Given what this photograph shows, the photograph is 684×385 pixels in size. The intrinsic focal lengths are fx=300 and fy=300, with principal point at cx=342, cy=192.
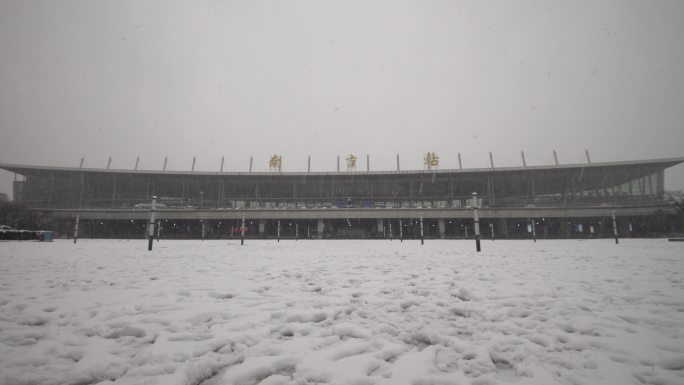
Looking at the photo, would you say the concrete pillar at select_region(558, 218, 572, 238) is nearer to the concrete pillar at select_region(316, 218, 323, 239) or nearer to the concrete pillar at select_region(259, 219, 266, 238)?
the concrete pillar at select_region(316, 218, 323, 239)

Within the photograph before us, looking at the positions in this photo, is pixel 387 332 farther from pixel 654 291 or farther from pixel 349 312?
pixel 654 291

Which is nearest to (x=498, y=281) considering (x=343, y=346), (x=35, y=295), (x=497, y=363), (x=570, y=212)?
(x=497, y=363)

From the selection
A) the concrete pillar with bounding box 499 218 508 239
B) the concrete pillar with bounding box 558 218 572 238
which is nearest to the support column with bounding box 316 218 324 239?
the concrete pillar with bounding box 499 218 508 239

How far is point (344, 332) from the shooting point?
8.21 ft

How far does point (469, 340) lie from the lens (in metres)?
2.34

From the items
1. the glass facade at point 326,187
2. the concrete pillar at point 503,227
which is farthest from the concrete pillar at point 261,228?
the concrete pillar at point 503,227

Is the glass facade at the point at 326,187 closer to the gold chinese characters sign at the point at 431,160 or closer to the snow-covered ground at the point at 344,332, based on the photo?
the gold chinese characters sign at the point at 431,160

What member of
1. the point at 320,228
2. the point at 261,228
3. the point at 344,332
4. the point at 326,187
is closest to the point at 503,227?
the point at 320,228

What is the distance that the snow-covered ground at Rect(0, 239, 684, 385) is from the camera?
180 cm

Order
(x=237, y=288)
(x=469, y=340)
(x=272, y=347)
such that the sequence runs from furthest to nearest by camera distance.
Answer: (x=237, y=288), (x=469, y=340), (x=272, y=347)

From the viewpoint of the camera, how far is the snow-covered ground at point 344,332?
180 centimetres

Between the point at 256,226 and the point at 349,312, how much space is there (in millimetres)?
42407

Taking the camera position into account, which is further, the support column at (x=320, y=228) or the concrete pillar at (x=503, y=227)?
the support column at (x=320, y=228)

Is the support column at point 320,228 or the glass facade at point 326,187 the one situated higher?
the glass facade at point 326,187
